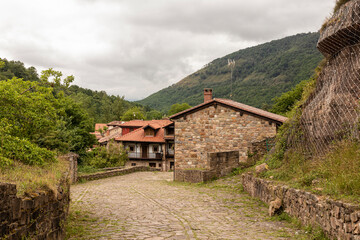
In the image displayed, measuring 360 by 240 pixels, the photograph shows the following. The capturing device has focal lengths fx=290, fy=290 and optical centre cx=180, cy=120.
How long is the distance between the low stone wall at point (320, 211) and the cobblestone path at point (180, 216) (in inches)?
18.8

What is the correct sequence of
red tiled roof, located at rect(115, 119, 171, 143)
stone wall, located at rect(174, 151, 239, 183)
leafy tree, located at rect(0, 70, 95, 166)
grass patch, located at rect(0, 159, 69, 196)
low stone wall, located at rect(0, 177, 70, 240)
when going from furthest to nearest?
red tiled roof, located at rect(115, 119, 171, 143) → stone wall, located at rect(174, 151, 239, 183) → leafy tree, located at rect(0, 70, 95, 166) → grass patch, located at rect(0, 159, 69, 196) → low stone wall, located at rect(0, 177, 70, 240)

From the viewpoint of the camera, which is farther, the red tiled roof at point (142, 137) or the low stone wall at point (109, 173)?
the red tiled roof at point (142, 137)

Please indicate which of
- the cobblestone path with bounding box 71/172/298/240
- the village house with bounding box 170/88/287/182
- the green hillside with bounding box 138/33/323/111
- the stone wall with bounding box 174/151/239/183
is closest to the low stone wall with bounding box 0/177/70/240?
the cobblestone path with bounding box 71/172/298/240

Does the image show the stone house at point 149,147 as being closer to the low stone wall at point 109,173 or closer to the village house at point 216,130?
the low stone wall at point 109,173

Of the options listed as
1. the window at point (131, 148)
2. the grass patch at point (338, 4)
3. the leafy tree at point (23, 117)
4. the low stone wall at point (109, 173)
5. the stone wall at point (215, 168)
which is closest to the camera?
the leafy tree at point (23, 117)

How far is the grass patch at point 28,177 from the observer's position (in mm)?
4355

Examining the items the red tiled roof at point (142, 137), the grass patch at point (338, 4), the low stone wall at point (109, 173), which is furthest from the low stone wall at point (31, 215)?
the red tiled roof at point (142, 137)

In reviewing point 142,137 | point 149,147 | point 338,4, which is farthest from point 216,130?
point 149,147

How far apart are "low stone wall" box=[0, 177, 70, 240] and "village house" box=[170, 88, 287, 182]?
1340cm

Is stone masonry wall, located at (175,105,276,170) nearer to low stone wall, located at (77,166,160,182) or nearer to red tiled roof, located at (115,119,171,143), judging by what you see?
low stone wall, located at (77,166,160,182)

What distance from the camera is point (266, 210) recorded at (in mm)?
8180

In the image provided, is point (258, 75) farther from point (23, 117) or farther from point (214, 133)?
point (23, 117)

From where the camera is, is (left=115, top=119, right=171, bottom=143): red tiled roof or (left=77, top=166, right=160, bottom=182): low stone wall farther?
(left=115, top=119, right=171, bottom=143): red tiled roof

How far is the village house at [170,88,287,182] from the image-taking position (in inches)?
749
